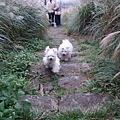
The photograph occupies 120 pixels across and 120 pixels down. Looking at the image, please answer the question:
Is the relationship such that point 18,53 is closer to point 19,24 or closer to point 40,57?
point 40,57

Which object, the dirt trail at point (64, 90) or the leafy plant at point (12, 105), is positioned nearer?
the leafy plant at point (12, 105)

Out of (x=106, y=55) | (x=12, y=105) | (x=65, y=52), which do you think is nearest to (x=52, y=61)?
(x=65, y=52)

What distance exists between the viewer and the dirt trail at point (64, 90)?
3.04m

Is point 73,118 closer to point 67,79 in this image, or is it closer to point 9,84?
point 9,84

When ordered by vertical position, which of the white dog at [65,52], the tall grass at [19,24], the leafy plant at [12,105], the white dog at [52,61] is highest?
the tall grass at [19,24]

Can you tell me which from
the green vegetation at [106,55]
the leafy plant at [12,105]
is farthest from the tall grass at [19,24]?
the leafy plant at [12,105]

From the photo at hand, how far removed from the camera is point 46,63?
14.4ft

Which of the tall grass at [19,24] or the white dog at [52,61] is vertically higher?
the tall grass at [19,24]

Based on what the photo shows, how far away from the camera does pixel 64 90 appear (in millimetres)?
3564

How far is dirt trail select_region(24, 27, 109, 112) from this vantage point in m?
3.04

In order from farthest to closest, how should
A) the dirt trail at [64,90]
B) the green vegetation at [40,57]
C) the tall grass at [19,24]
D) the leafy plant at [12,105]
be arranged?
Result: the tall grass at [19,24]
the dirt trail at [64,90]
the green vegetation at [40,57]
the leafy plant at [12,105]

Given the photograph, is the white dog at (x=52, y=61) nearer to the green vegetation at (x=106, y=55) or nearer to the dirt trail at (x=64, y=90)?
the dirt trail at (x=64, y=90)

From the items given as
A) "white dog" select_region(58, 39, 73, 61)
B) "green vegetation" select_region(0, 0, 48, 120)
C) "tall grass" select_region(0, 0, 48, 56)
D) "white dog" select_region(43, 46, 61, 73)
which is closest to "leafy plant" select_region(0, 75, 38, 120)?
"green vegetation" select_region(0, 0, 48, 120)

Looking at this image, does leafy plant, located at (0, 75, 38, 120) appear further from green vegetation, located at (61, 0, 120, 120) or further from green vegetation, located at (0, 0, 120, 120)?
green vegetation, located at (61, 0, 120, 120)
